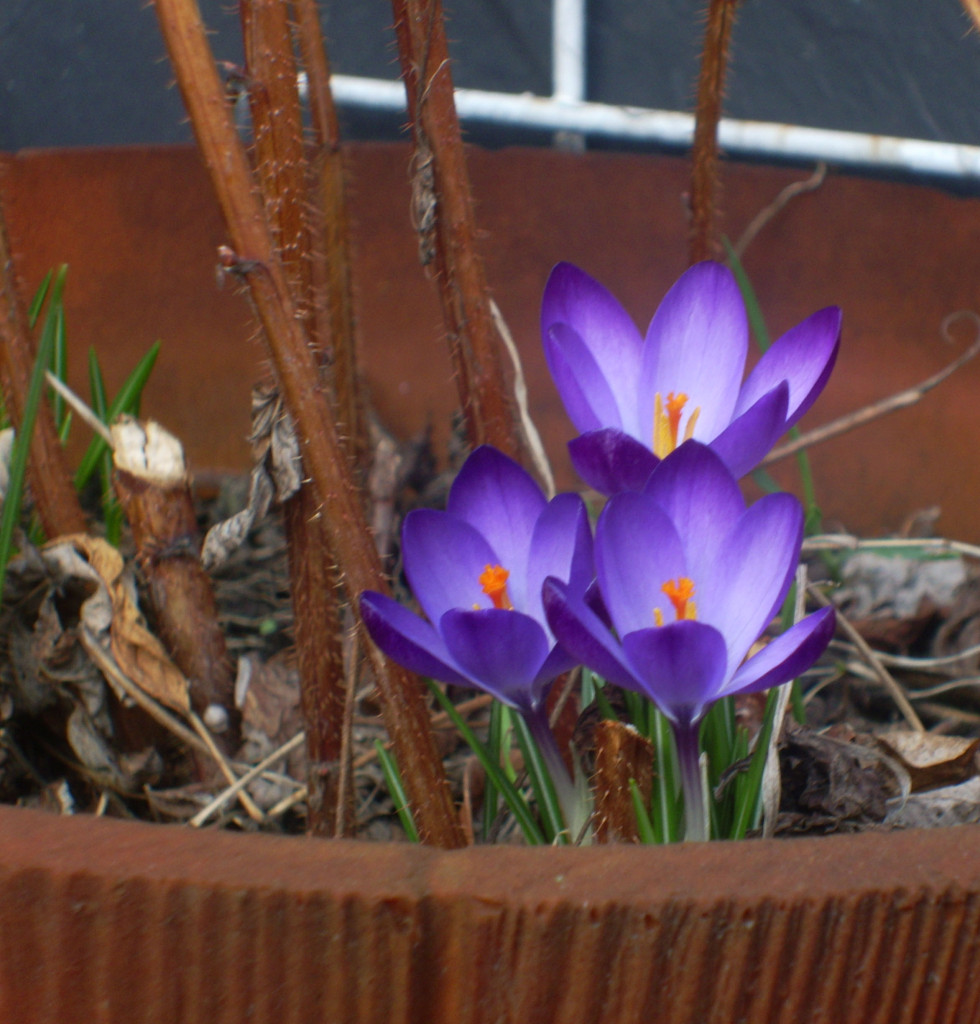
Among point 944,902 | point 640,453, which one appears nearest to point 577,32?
point 640,453

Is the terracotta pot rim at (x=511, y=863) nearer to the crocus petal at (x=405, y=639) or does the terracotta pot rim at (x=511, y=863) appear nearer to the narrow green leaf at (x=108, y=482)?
the crocus petal at (x=405, y=639)

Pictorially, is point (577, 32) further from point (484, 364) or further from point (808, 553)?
point (484, 364)

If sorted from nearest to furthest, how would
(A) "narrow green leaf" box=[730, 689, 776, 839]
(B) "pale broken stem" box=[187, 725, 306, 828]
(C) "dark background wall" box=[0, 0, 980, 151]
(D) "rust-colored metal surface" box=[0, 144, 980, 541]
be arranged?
(A) "narrow green leaf" box=[730, 689, 776, 839] < (B) "pale broken stem" box=[187, 725, 306, 828] < (D) "rust-colored metal surface" box=[0, 144, 980, 541] < (C) "dark background wall" box=[0, 0, 980, 151]

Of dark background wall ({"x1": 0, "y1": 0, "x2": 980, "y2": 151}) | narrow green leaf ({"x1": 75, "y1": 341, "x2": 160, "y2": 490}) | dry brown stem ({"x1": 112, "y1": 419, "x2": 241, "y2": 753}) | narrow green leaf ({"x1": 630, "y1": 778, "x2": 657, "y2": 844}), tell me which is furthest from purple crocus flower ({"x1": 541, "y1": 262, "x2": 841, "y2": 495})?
dark background wall ({"x1": 0, "y1": 0, "x2": 980, "y2": 151})

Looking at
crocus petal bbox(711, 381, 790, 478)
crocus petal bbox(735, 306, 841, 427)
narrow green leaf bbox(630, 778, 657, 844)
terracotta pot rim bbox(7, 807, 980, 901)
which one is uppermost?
crocus petal bbox(735, 306, 841, 427)

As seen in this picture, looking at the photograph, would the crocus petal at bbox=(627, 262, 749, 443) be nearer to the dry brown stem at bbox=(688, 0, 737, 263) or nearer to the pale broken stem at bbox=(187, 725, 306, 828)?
the dry brown stem at bbox=(688, 0, 737, 263)

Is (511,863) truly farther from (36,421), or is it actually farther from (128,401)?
(128,401)
